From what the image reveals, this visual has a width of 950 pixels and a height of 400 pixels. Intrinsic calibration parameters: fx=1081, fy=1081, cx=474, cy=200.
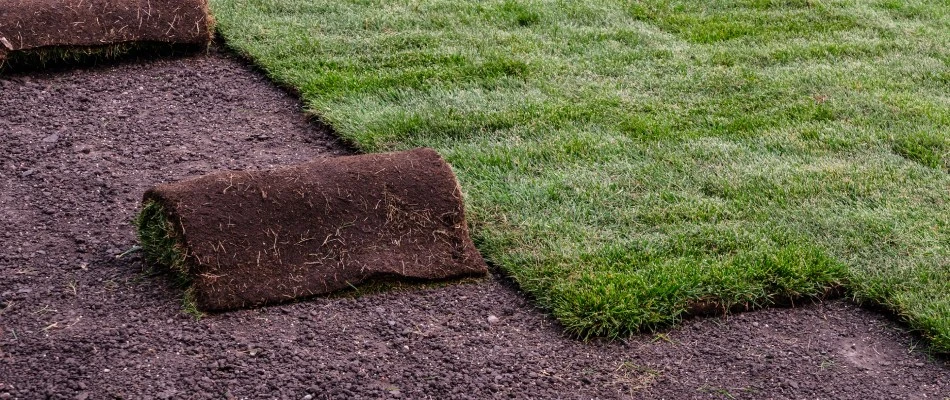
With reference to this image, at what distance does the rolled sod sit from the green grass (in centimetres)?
32

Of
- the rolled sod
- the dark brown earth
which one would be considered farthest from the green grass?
the rolled sod

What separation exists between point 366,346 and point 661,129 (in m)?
2.51

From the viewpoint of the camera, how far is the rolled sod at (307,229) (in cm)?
407

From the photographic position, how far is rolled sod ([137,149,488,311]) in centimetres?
407

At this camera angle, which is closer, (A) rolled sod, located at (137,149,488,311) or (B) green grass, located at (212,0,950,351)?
(A) rolled sod, located at (137,149,488,311)

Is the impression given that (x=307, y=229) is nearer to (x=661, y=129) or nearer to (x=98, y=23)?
(x=661, y=129)

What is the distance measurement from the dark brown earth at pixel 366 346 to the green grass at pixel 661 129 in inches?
6.2

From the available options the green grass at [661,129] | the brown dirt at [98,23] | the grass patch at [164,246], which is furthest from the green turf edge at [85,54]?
the grass patch at [164,246]

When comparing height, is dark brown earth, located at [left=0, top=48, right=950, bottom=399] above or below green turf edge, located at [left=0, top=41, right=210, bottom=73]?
below

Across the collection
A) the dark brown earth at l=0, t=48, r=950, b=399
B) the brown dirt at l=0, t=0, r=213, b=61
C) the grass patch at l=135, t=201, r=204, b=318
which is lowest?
the dark brown earth at l=0, t=48, r=950, b=399

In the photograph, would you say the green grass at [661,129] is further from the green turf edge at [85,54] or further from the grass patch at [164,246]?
the grass patch at [164,246]

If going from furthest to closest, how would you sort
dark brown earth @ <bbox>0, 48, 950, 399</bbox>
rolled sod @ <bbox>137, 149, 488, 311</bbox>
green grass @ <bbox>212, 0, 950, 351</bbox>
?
green grass @ <bbox>212, 0, 950, 351</bbox>
rolled sod @ <bbox>137, 149, 488, 311</bbox>
dark brown earth @ <bbox>0, 48, 950, 399</bbox>

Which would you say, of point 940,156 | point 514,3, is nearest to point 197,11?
point 514,3

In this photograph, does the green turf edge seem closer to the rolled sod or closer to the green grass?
the green grass
